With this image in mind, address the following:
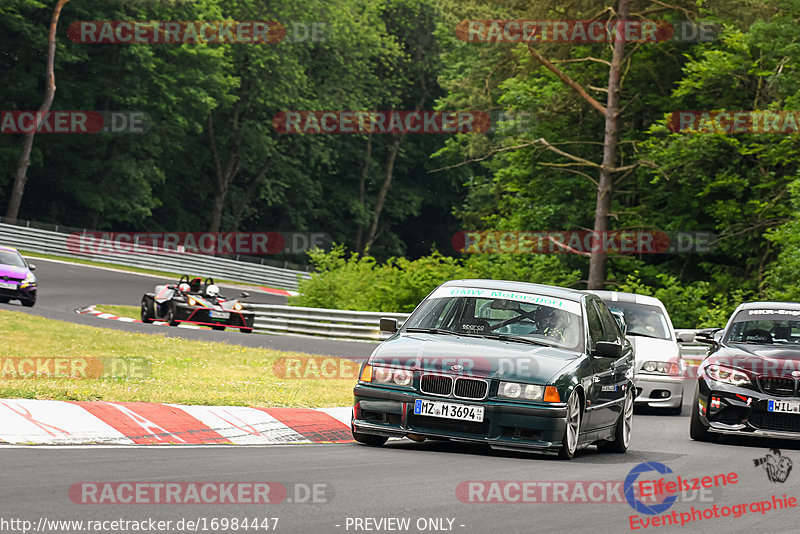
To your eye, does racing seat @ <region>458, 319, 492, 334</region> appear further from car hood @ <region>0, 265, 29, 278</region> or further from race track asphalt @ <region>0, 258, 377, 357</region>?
car hood @ <region>0, 265, 29, 278</region>

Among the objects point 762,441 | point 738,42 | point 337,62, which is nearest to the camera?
point 762,441

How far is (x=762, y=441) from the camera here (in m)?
14.0

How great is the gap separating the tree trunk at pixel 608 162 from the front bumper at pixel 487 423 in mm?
26417

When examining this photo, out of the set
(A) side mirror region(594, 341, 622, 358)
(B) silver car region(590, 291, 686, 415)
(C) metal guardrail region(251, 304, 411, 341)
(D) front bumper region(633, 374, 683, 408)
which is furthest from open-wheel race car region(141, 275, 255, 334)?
(A) side mirror region(594, 341, 622, 358)

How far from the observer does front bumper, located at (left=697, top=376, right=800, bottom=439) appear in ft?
41.3

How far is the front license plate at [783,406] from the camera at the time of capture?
12.5m

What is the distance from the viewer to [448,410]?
32.4 feet

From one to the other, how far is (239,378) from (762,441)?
21.7 ft

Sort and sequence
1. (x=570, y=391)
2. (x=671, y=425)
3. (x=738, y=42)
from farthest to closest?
(x=738, y=42) → (x=671, y=425) → (x=570, y=391)

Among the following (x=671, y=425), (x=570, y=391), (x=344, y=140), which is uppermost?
(x=344, y=140)

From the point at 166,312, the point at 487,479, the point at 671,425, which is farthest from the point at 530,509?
the point at 166,312

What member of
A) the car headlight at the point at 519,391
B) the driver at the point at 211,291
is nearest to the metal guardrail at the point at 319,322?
the driver at the point at 211,291

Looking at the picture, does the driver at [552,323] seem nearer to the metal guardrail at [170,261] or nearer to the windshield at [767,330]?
the windshield at [767,330]

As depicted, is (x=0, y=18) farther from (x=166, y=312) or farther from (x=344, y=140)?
(x=166, y=312)
